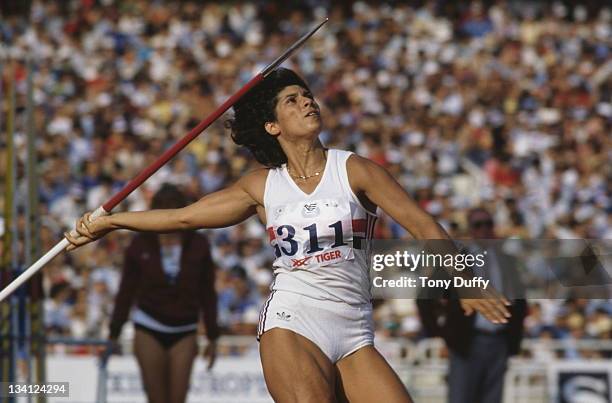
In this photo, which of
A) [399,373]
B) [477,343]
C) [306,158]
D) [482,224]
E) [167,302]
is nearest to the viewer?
[306,158]

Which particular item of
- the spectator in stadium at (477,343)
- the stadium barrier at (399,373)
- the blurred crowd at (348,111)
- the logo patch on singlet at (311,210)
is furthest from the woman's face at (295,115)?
the blurred crowd at (348,111)

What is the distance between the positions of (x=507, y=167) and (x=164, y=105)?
211 inches

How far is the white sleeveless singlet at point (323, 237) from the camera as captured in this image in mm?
5426

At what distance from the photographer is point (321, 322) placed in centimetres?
543

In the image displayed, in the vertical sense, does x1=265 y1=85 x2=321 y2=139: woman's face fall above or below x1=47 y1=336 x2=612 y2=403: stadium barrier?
above

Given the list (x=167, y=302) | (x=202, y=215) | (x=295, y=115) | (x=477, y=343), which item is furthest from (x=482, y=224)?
(x=202, y=215)

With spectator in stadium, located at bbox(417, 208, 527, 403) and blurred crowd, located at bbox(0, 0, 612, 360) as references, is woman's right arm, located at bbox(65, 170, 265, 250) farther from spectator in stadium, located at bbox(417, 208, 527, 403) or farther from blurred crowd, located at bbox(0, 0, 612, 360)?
blurred crowd, located at bbox(0, 0, 612, 360)

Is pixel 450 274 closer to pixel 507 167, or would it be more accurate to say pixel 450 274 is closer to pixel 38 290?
pixel 38 290

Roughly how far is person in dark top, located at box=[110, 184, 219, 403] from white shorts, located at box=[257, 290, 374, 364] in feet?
9.23

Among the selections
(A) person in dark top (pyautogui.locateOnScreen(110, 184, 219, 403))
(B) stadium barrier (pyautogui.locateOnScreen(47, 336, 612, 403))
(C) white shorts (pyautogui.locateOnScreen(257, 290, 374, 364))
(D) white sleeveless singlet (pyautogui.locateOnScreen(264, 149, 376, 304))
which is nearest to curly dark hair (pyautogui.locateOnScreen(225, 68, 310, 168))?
(D) white sleeveless singlet (pyautogui.locateOnScreen(264, 149, 376, 304))

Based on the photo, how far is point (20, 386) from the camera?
8.24 meters

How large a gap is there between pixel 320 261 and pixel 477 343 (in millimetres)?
3654

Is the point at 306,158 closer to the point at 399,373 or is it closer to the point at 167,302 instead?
the point at 167,302

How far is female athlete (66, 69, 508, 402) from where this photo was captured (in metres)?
5.34
